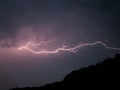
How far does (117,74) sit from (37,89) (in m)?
24.5

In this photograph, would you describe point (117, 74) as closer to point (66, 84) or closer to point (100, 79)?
point (100, 79)

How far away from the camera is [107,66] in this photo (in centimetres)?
4056

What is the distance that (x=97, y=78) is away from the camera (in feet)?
127

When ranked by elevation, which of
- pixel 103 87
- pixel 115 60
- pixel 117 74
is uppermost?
pixel 115 60

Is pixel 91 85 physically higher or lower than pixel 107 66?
lower

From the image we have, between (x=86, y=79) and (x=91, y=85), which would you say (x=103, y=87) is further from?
(x=86, y=79)

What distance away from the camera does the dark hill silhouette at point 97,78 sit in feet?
115

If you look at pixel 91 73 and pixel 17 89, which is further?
pixel 17 89

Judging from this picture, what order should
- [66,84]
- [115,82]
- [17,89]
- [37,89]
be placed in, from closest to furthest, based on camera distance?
[115,82] → [66,84] → [37,89] → [17,89]

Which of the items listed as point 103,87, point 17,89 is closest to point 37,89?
point 17,89

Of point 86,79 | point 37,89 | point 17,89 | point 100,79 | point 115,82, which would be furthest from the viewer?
point 17,89

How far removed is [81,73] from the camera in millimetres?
44062

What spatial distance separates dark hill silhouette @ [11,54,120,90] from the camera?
115ft

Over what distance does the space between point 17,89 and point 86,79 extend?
26.7 m
